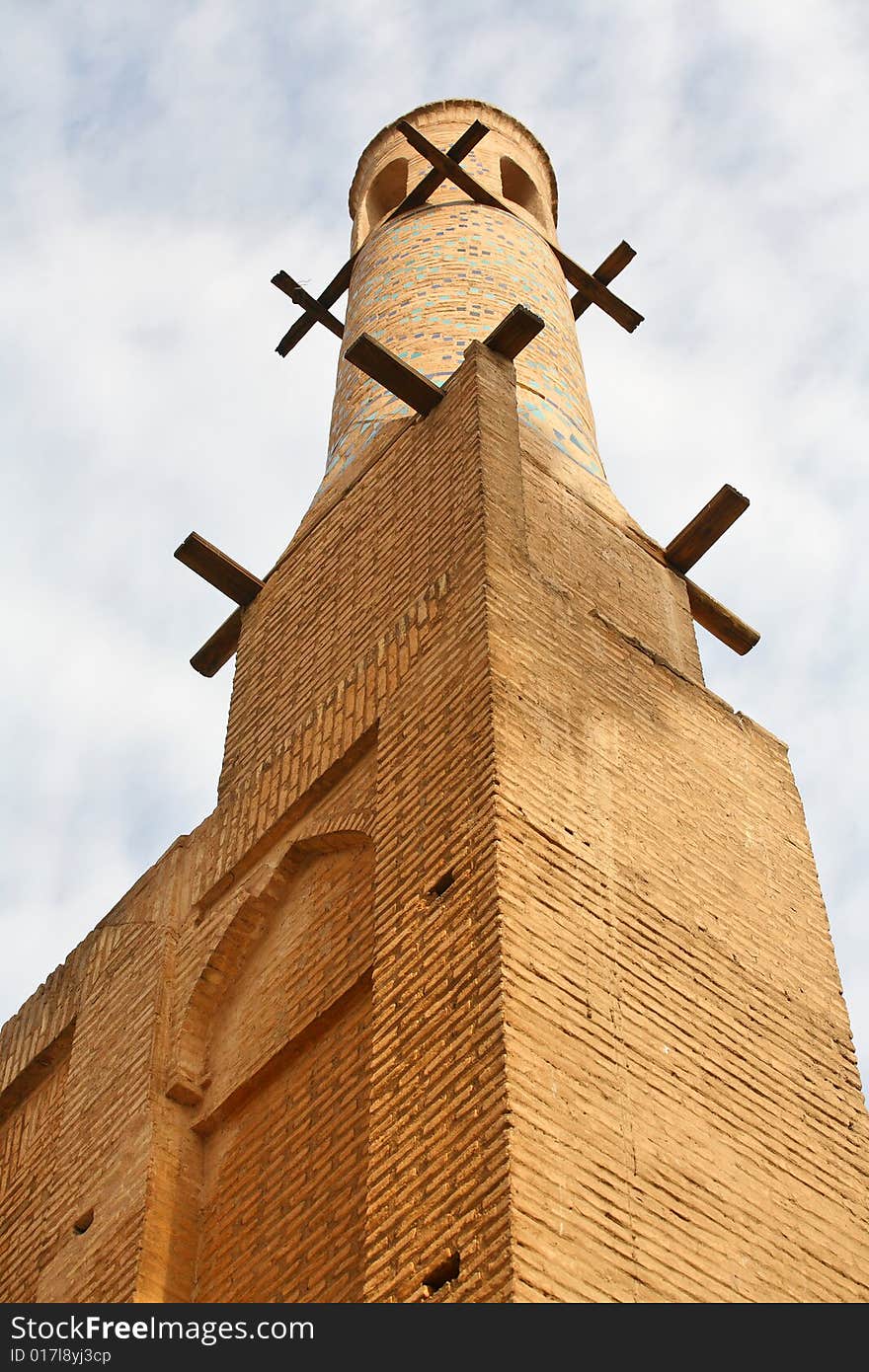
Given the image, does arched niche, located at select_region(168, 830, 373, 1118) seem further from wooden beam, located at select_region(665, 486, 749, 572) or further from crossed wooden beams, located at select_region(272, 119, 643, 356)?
crossed wooden beams, located at select_region(272, 119, 643, 356)

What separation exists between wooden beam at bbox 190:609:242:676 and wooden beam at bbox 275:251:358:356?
4002mm

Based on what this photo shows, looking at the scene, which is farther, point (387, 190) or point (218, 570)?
point (387, 190)

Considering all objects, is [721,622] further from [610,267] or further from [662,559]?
[610,267]

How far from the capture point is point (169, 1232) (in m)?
5.94

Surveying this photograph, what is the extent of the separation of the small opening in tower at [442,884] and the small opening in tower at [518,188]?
8.30m

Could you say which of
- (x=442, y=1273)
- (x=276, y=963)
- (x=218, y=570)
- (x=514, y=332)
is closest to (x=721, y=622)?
(x=514, y=332)

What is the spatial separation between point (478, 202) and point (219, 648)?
4088 mm

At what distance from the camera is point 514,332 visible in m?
8.15

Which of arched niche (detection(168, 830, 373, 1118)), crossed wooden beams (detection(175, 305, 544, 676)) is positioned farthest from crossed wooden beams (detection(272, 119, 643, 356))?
arched niche (detection(168, 830, 373, 1118))

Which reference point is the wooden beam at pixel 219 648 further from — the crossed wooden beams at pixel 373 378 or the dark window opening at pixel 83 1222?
the dark window opening at pixel 83 1222

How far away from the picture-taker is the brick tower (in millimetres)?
4836

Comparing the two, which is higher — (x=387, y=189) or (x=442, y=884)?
(x=387, y=189)

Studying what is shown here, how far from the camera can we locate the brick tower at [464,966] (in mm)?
4836
